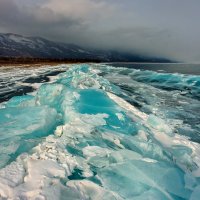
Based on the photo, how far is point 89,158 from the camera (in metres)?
4.96

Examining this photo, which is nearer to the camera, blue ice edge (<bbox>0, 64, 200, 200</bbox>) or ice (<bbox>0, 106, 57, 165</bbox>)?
blue ice edge (<bbox>0, 64, 200, 200</bbox>)

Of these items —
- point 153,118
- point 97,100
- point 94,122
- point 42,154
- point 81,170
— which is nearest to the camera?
point 81,170

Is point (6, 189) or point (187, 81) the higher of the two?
point (6, 189)

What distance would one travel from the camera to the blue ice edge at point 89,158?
156 inches

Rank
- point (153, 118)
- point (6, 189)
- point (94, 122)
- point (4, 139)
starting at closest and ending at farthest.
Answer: point (6, 189) < point (4, 139) < point (94, 122) < point (153, 118)

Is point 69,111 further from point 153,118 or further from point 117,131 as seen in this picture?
point 153,118

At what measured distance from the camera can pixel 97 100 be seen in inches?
358

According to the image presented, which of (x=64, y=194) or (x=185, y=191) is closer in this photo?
(x=64, y=194)

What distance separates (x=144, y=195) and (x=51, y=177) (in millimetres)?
1352

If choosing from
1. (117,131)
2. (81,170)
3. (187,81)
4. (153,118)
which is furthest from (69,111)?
(187,81)

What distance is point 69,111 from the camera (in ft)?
24.2

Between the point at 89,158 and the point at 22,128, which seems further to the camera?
the point at 22,128

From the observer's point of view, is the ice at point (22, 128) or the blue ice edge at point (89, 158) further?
the ice at point (22, 128)

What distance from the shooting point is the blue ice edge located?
3.97 meters
